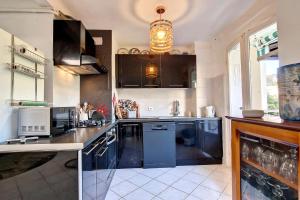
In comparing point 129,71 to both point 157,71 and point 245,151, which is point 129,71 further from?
point 245,151

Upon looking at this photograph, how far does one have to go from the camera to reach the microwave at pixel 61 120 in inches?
61.1

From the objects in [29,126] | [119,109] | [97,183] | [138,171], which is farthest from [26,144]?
[119,109]

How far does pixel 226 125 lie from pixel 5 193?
3.11m

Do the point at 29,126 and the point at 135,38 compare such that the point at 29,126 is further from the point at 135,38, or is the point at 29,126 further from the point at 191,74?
the point at 191,74

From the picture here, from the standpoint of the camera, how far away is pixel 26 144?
48.4 inches

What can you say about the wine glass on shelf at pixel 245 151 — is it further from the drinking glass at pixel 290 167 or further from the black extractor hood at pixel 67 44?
the black extractor hood at pixel 67 44

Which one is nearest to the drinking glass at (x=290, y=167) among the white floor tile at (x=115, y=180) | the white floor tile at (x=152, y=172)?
the white floor tile at (x=152, y=172)

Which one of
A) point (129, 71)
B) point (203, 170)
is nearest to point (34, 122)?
point (129, 71)

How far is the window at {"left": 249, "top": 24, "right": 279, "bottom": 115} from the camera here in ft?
6.74

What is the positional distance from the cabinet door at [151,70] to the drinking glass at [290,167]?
2670mm

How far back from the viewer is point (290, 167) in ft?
3.43

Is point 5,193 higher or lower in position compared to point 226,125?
lower

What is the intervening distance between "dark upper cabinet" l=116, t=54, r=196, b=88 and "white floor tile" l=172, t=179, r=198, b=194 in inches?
73.6

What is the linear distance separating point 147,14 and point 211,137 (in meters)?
2.42
